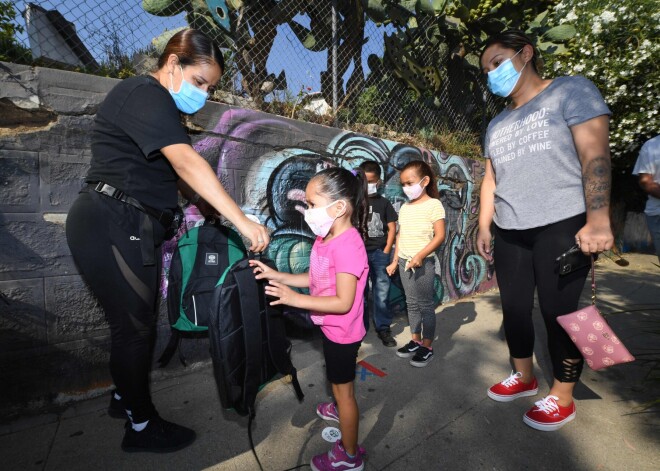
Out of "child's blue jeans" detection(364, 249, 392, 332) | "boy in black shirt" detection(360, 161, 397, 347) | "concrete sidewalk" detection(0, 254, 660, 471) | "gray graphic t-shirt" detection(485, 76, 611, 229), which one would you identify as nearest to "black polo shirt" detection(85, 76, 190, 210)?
"concrete sidewalk" detection(0, 254, 660, 471)

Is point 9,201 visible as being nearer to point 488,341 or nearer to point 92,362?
point 92,362

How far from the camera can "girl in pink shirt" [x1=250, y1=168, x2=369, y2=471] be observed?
1448 mm

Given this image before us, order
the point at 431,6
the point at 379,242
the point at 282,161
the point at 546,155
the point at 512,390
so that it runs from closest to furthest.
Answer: the point at 546,155 < the point at 512,390 < the point at 282,161 < the point at 379,242 < the point at 431,6

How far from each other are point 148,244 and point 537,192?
6.56ft

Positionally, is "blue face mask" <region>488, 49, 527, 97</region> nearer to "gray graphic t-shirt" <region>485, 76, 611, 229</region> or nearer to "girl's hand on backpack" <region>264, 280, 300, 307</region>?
"gray graphic t-shirt" <region>485, 76, 611, 229</region>

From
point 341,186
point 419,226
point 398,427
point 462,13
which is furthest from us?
point 462,13

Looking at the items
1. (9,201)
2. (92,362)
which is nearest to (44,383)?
(92,362)

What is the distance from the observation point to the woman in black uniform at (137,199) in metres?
1.44

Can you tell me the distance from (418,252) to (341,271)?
1.40 meters

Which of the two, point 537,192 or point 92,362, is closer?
point 537,192

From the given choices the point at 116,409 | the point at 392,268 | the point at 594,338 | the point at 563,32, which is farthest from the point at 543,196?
the point at 563,32

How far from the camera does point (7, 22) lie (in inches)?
82.2

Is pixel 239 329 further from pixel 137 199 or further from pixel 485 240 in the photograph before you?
pixel 485 240

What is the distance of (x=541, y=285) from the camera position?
1811 mm
